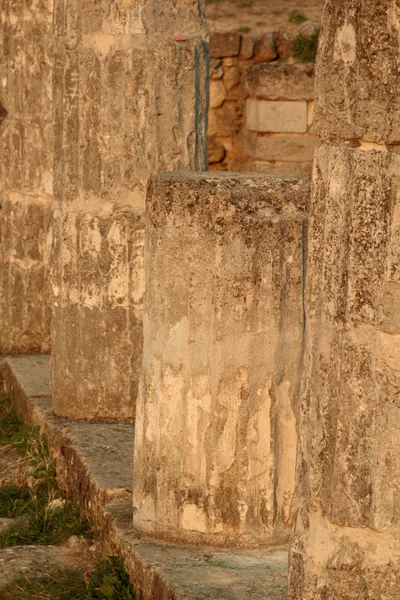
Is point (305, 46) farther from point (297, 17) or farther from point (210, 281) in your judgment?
point (210, 281)

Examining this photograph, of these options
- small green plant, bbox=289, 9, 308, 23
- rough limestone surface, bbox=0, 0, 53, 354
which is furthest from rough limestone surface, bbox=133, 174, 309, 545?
small green plant, bbox=289, 9, 308, 23

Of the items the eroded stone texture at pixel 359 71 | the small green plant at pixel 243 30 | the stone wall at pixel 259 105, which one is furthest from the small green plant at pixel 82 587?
the small green plant at pixel 243 30

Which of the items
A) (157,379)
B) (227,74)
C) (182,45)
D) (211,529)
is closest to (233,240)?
(157,379)

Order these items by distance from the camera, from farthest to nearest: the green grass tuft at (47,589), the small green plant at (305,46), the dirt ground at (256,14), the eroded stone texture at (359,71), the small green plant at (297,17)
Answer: the small green plant at (297,17) → the dirt ground at (256,14) → the small green plant at (305,46) → the green grass tuft at (47,589) → the eroded stone texture at (359,71)

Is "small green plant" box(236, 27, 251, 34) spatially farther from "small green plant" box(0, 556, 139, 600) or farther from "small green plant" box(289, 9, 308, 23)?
"small green plant" box(0, 556, 139, 600)

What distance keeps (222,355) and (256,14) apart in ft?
35.6

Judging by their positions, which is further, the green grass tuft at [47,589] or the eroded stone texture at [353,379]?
the green grass tuft at [47,589]

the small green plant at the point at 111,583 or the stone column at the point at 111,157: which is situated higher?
the stone column at the point at 111,157

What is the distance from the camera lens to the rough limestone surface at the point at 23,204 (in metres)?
9.47

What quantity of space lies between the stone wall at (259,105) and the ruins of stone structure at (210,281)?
16.5 feet

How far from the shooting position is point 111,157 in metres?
7.38

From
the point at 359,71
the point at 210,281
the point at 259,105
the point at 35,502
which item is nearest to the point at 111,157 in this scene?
the point at 35,502

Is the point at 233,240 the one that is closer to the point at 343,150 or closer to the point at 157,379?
the point at 157,379

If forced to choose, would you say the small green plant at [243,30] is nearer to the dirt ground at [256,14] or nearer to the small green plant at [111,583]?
the dirt ground at [256,14]
